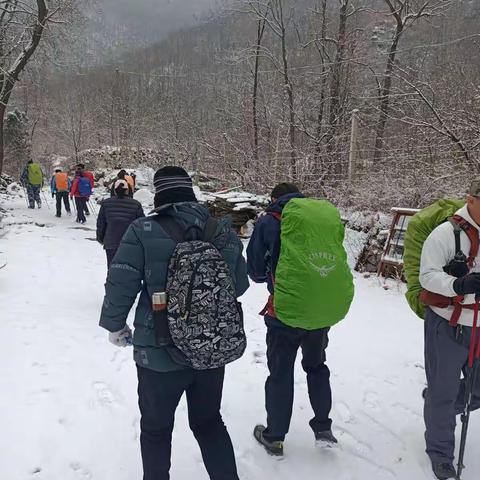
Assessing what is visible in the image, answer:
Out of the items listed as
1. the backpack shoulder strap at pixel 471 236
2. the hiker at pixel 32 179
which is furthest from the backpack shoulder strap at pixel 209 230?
the hiker at pixel 32 179

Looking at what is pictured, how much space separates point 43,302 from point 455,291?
18.7 feet

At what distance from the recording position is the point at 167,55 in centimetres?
9638

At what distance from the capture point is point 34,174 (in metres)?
15.8

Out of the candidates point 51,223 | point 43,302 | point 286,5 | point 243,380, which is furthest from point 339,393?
point 286,5

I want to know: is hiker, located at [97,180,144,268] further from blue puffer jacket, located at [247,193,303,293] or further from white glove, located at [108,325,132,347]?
white glove, located at [108,325,132,347]

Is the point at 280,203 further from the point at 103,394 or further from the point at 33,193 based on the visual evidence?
the point at 33,193

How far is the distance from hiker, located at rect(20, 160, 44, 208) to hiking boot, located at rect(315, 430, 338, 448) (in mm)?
15331

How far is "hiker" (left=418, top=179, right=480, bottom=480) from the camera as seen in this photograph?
2514mm

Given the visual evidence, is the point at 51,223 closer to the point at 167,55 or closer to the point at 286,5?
the point at 286,5

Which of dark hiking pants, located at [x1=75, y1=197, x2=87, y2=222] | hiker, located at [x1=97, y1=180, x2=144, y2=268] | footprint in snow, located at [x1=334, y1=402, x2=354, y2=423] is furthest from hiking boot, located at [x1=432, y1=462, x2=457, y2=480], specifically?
dark hiking pants, located at [x1=75, y1=197, x2=87, y2=222]

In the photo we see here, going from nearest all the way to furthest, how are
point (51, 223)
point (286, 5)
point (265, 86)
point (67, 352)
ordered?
1. point (67, 352)
2. point (51, 223)
3. point (286, 5)
4. point (265, 86)

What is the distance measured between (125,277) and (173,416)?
78 cm

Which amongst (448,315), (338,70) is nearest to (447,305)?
(448,315)

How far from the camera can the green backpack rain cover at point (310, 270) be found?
2689mm
